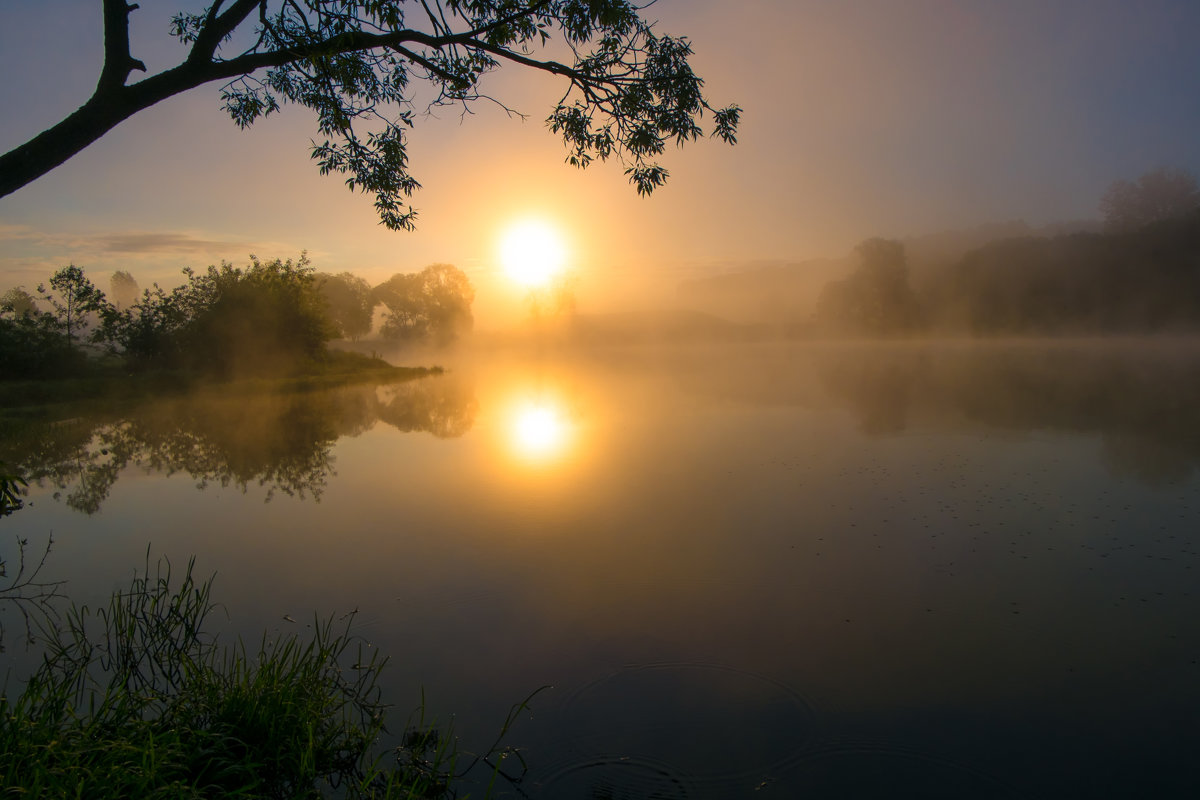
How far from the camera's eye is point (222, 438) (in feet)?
60.1

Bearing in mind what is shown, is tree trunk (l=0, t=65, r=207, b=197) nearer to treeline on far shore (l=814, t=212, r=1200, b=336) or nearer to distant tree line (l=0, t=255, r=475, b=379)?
distant tree line (l=0, t=255, r=475, b=379)

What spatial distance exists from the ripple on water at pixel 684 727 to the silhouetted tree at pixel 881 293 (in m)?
81.8

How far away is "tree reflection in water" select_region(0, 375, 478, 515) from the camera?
13.6 meters

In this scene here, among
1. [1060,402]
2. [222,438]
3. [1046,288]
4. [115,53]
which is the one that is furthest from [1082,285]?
[115,53]

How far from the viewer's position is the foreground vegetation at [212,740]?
11.2 feet

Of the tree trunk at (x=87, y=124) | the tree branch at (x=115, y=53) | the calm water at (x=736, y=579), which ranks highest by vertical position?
the tree branch at (x=115, y=53)

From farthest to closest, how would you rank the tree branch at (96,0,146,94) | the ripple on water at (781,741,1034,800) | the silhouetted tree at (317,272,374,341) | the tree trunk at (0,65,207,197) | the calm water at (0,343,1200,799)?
the silhouetted tree at (317,272,374,341)
the tree branch at (96,0,146,94)
the tree trunk at (0,65,207,197)
the calm water at (0,343,1200,799)
the ripple on water at (781,741,1034,800)

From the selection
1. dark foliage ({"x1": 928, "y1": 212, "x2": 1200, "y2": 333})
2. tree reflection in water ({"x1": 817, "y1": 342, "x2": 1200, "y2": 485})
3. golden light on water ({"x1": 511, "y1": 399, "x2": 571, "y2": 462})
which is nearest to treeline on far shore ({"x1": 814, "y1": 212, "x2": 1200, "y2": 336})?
dark foliage ({"x1": 928, "y1": 212, "x2": 1200, "y2": 333})

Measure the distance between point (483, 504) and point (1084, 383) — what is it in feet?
87.7

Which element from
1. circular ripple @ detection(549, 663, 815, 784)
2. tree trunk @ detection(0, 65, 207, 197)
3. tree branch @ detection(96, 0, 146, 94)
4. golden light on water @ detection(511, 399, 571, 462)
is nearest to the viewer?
circular ripple @ detection(549, 663, 815, 784)

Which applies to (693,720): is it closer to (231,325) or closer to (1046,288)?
(231,325)

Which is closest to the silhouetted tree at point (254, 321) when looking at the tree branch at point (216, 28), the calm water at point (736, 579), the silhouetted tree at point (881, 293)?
the calm water at point (736, 579)

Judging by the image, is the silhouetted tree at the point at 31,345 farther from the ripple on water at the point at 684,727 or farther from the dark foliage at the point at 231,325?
the ripple on water at the point at 684,727

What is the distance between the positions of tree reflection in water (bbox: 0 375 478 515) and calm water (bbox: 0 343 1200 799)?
15 centimetres
